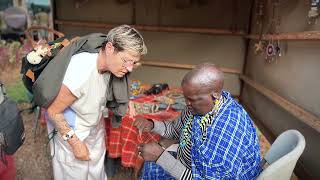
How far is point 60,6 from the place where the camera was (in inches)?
189

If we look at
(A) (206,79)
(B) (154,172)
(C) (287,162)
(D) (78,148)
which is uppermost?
(A) (206,79)

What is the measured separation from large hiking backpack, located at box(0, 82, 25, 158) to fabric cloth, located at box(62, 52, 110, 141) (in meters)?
0.27

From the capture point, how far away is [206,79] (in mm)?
1146

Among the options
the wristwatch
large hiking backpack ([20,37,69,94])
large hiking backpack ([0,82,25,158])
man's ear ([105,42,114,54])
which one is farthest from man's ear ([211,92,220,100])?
large hiking backpack ([0,82,25,158])

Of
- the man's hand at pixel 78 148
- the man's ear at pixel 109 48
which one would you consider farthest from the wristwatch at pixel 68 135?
the man's ear at pixel 109 48

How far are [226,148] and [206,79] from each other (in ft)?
0.99

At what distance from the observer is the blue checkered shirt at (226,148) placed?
1.10 m

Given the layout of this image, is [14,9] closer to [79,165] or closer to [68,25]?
[68,25]

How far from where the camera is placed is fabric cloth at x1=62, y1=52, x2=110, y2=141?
1.31 m

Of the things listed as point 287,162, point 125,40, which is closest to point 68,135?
point 125,40

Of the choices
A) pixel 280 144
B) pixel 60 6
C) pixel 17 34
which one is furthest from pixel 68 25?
pixel 280 144

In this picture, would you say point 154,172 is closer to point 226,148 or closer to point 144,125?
point 144,125

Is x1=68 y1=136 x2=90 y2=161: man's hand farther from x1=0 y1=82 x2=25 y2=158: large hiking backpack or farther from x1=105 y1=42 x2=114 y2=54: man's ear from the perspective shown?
x1=105 y1=42 x2=114 y2=54: man's ear

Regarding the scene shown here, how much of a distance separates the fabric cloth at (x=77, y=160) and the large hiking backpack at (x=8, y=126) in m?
0.19
